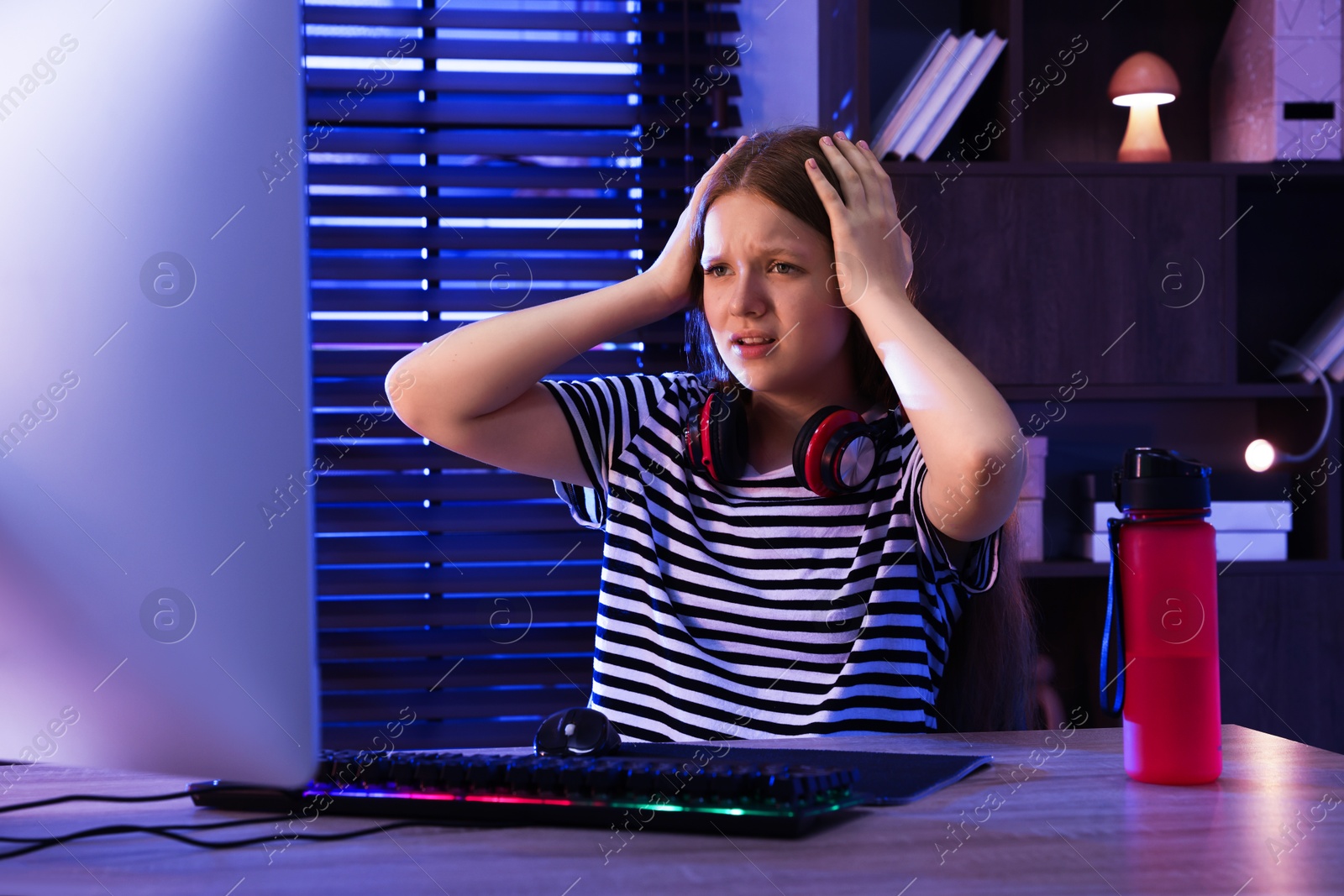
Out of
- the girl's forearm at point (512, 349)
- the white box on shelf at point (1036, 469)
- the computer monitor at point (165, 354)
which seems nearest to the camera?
the computer monitor at point (165, 354)

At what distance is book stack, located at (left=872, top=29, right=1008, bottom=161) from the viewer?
6.27ft

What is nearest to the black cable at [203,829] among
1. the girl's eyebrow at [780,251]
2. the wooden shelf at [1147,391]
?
the girl's eyebrow at [780,251]

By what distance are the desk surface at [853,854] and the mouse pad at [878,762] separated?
0.01 m

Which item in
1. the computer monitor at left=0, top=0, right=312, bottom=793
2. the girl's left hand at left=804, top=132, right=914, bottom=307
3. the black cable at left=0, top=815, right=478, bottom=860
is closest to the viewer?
the computer monitor at left=0, top=0, right=312, bottom=793

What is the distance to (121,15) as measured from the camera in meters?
0.50

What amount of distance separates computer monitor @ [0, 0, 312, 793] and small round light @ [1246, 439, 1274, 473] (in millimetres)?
2013

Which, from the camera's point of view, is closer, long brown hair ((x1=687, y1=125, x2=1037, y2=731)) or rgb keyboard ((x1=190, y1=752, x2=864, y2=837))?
rgb keyboard ((x1=190, y1=752, x2=864, y2=837))

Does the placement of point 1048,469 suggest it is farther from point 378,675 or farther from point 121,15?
point 121,15

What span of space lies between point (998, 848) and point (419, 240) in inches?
68.9

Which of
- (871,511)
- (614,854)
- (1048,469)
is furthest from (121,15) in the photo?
(1048,469)

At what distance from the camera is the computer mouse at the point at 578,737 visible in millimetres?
750

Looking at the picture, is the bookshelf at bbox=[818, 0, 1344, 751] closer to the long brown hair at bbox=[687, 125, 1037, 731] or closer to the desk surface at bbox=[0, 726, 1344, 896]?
the long brown hair at bbox=[687, 125, 1037, 731]

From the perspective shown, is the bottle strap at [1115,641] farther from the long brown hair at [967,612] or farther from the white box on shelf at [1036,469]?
the white box on shelf at [1036,469]

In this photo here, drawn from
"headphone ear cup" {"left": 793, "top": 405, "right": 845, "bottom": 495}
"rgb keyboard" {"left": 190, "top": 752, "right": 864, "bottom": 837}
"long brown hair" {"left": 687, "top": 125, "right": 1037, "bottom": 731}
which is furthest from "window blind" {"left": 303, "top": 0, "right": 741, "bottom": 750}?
"rgb keyboard" {"left": 190, "top": 752, "right": 864, "bottom": 837}
